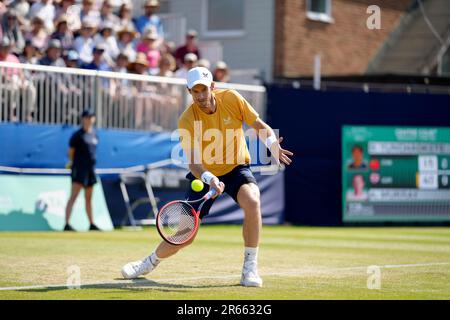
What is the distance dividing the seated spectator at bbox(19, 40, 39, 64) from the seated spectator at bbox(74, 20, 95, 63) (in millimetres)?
1758

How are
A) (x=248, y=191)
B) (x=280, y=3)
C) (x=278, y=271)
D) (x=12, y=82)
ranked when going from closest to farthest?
(x=248, y=191)
(x=278, y=271)
(x=12, y=82)
(x=280, y=3)

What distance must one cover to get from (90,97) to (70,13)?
3.10 metres

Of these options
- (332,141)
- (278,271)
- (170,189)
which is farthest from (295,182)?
(278,271)

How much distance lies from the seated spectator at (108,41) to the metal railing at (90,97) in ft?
4.82

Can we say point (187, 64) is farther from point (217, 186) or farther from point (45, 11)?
Result: point (217, 186)

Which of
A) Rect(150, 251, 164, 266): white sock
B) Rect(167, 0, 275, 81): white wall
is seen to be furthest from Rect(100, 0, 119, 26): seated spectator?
Rect(150, 251, 164, 266): white sock

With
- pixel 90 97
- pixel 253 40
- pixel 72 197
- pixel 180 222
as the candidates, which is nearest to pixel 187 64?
pixel 90 97

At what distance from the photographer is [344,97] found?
23.4 metres

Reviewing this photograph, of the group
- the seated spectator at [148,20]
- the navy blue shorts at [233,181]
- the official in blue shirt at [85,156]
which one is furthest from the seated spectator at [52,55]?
the navy blue shorts at [233,181]

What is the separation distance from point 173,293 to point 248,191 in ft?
4.41

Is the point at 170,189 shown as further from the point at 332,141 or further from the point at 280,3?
A: the point at 280,3

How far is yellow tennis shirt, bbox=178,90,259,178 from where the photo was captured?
386 inches

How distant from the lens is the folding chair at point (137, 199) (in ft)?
67.9

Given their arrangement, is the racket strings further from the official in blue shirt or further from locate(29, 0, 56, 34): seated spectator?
locate(29, 0, 56, 34): seated spectator
